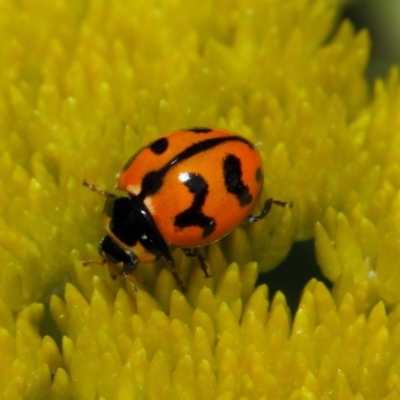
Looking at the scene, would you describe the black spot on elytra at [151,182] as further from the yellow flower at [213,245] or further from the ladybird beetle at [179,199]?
Result: the yellow flower at [213,245]

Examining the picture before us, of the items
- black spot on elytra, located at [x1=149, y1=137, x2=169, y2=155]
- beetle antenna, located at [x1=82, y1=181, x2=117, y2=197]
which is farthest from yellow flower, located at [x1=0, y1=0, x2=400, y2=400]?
black spot on elytra, located at [x1=149, y1=137, x2=169, y2=155]

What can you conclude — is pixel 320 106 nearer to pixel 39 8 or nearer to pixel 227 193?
pixel 227 193

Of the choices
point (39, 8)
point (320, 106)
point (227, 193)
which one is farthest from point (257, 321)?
point (39, 8)

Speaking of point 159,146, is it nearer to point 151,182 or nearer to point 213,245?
point 151,182

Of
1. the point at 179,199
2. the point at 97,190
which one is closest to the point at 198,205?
the point at 179,199

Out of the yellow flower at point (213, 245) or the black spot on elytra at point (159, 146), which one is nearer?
the yellow flower at point (213, 245)

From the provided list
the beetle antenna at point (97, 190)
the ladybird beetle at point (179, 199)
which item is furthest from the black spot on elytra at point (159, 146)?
the beetle antenna at point (97, 190)
